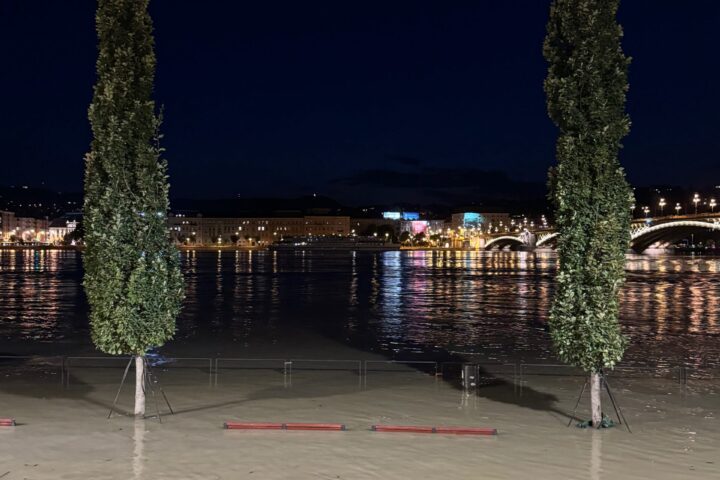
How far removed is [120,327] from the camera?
14.5 meters

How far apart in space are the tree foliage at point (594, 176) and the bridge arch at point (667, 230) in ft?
355

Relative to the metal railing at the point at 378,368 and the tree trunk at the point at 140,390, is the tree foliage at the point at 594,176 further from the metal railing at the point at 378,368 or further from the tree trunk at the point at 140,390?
the tree trunk at the point at 140,390

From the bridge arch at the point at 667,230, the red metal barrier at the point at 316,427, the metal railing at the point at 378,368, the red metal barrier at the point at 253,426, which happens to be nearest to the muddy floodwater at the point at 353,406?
the metal railing at the point at 378,368

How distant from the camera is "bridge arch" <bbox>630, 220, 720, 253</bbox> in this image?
388 feet

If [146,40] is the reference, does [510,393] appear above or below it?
below

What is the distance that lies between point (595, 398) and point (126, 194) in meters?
8.88

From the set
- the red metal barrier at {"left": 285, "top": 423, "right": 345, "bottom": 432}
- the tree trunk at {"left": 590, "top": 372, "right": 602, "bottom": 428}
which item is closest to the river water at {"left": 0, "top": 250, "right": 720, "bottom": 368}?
the tree trunk at {"left": 590, "top": 372, "right": 602, "bottom": 428}

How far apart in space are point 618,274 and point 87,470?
9030 mm

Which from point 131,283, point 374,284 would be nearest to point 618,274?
point 131,283

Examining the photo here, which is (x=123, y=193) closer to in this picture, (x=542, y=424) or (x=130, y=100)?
(x=130, y=100)

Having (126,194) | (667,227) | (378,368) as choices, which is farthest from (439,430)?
(667,227)

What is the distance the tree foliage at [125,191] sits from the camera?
568 inches

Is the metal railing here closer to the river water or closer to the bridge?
the river water

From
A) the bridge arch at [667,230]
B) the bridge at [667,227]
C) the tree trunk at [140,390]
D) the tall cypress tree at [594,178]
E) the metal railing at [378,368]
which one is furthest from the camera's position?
the bridge arch at [667,230]
